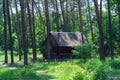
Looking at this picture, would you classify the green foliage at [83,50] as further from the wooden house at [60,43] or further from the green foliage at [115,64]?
the wooden house at [60,43]

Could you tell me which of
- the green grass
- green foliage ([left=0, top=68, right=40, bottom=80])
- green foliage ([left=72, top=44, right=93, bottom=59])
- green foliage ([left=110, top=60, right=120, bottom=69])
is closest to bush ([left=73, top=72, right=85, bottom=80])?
the green grass

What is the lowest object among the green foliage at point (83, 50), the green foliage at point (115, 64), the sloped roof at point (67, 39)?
the green foliage at point (115, 64)

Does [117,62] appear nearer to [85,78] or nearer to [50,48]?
[85,78]

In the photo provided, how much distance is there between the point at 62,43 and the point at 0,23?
46414mm

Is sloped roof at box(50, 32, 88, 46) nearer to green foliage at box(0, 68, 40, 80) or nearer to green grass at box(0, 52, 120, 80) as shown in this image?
green grass at box(0, 52, 120, 80)

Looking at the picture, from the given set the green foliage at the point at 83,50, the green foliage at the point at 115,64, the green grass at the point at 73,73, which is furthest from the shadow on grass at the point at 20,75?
the green foliage at the point at 83,50

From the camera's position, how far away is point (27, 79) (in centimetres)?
1858

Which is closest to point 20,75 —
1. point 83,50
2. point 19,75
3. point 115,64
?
point 19,75

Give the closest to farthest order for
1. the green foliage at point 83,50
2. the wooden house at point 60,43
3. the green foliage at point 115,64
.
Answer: the green foliage at point 115,64, the green foliage at point 83,50, the wooden house at point 60,43

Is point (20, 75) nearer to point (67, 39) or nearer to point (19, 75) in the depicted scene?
point (19, 75)

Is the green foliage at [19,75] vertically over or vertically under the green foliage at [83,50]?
under

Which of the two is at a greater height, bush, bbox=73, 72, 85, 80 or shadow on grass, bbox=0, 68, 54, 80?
bush, bbox=73, 72, 85, 80

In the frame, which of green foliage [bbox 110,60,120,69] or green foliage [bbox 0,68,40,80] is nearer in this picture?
green foliage [bbox 0,68,40,80]

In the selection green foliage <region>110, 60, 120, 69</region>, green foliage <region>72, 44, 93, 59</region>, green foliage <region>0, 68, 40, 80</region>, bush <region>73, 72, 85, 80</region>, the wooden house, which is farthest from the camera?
the wooden house
